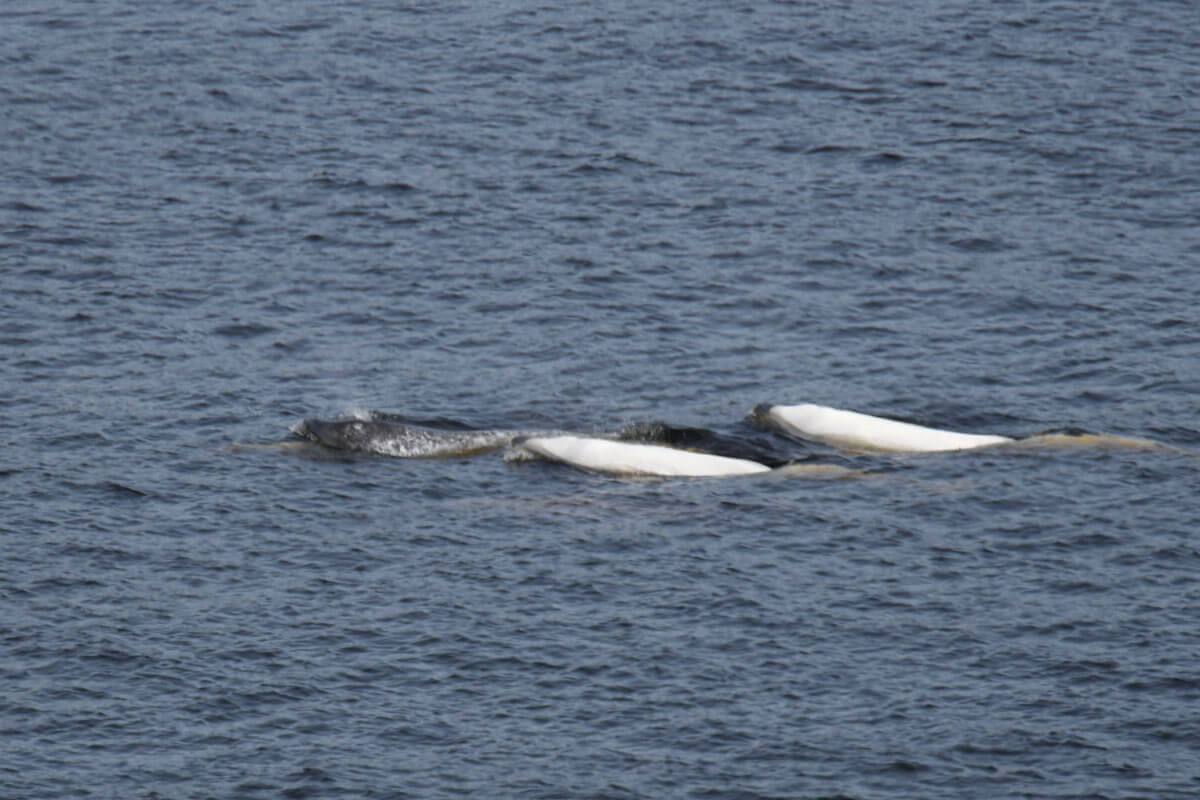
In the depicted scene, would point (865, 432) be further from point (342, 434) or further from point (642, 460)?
point (342, 434)

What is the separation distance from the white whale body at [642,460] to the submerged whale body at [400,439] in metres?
1.54

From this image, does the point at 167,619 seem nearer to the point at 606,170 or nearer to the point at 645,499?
the point at 645,499

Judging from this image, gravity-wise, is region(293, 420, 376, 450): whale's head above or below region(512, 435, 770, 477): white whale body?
above

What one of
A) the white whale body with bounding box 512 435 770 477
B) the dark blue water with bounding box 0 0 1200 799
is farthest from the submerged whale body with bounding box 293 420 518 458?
the white whale body with bounding box 512 435 770 477

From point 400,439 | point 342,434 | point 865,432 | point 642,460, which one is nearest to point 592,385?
point 642,460

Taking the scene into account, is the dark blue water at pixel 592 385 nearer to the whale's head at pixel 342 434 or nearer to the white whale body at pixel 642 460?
the whale's head at pixel 342 434

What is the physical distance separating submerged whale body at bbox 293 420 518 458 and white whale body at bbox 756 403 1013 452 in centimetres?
636

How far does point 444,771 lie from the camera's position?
28828 mm

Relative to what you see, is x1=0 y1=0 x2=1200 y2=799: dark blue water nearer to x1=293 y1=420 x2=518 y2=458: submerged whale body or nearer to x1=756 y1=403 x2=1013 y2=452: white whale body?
x1=293 y1=420 x2=518 y2=458: submerged whale body

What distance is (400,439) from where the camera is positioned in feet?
135

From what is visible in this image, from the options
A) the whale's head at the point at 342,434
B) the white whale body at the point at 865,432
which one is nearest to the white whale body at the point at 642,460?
the white whale body at the point at 865,432

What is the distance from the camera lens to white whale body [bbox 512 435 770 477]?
39844 mm

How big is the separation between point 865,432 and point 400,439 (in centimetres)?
1028

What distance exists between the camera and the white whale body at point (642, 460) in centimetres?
3984
